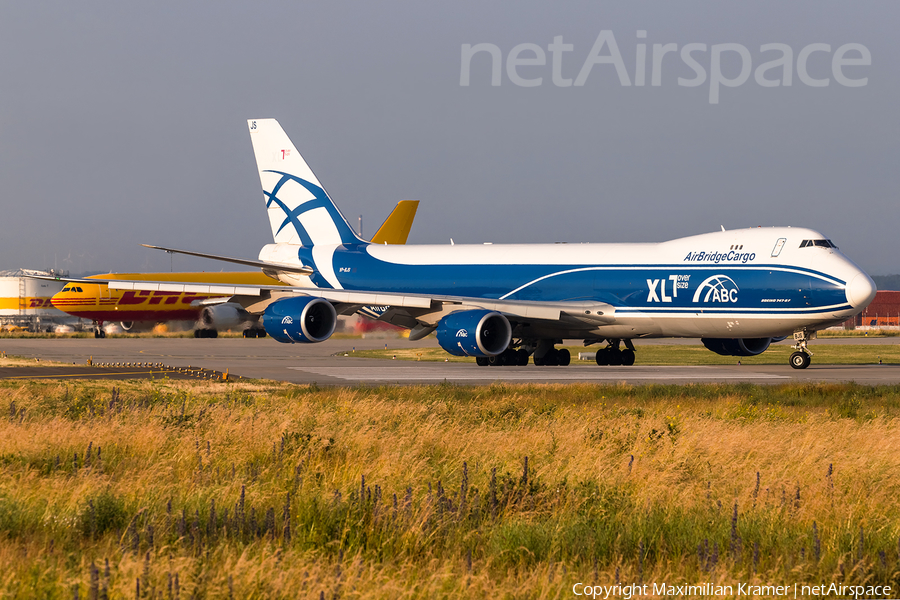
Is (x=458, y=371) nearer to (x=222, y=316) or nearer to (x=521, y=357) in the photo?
(x=521, y=357)

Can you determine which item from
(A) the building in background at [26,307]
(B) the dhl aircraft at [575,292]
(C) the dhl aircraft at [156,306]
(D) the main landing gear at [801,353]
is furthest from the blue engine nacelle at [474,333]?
(A) the building in background at [26,307]

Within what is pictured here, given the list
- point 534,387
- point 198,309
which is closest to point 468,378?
point 534,387

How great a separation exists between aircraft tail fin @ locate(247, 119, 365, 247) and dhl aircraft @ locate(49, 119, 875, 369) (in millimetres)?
943

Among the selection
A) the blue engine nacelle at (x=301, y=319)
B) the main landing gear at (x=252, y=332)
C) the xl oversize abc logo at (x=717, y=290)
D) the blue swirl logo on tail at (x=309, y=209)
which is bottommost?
the main landing gear at (x=252, y=332)

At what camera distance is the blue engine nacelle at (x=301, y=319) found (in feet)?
109

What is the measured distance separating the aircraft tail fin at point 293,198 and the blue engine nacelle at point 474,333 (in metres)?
10.8

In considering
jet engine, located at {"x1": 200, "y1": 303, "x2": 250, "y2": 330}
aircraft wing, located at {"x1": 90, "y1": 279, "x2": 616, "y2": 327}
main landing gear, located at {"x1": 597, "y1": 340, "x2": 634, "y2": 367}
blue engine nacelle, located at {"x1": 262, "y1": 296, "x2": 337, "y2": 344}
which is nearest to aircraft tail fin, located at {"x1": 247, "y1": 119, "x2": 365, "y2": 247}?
aircraft wing, located at {"x1": 90, "y1": 279, "x2": 616, "y2": 327}

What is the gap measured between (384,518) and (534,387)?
15.2 metres

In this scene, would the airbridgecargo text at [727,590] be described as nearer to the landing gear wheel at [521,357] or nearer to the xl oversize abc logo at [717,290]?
the xl oversize abc logo at [717,290]

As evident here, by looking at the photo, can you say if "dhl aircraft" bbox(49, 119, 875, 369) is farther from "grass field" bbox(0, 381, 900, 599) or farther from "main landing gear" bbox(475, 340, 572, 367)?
"grass field" bbox(0, 381, 900, 599)

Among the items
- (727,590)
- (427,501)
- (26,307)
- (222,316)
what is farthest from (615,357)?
(26,307)

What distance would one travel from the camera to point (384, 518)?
834 centimetres

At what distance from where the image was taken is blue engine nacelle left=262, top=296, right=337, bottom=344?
3316 centimetres

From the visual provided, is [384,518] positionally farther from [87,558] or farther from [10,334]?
[10,334]
